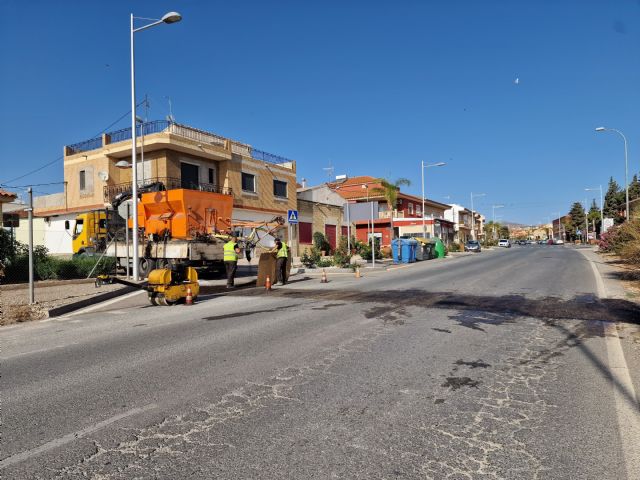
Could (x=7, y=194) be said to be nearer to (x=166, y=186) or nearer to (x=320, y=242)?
(x=166, y=186)

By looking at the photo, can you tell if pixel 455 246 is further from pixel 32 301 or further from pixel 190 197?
pixel 32 301

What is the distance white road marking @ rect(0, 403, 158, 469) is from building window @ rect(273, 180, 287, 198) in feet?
101

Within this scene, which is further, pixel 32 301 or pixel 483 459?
pixel 32 301

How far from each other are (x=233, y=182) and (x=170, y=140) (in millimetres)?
5528

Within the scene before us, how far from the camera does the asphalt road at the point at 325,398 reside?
2984mm

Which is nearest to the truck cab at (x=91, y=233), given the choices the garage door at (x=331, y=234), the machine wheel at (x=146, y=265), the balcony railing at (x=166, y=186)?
the machine wheel at (x=146, y=265)

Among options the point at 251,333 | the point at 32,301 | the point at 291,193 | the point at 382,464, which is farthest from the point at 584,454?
the point at 291,193

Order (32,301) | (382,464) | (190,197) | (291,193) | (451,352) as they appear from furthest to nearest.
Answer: (291,193) → (190,197) → (32,301) → (451,352) → (382,464)

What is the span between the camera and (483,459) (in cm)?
302

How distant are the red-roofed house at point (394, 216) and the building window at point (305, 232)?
6.51 metres

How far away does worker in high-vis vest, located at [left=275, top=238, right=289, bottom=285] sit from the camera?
50.1ft

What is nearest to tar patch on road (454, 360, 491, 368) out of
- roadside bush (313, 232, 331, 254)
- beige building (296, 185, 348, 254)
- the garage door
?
beige building (296, 185, 348, 254)

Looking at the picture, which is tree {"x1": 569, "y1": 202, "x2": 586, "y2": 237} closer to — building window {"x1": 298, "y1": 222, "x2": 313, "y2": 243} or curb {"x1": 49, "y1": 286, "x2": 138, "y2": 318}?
building window {"x1": 298, "y1": 222, "x2": 313, "y2": 243}

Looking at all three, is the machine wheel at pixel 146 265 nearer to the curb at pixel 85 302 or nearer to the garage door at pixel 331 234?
the curb at pixel 85 302
